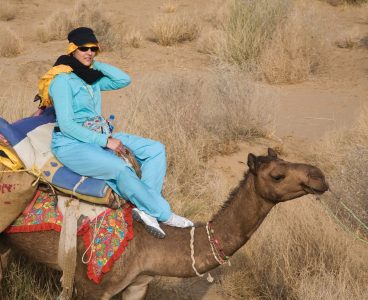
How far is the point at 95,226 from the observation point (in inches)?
154

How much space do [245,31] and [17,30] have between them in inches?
320

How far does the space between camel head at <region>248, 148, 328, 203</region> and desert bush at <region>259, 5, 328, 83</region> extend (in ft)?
31.9

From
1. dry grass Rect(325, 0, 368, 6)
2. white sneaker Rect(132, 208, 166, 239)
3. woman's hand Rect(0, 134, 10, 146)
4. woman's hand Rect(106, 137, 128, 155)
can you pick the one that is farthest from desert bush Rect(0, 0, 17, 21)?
white sneaker Rect(132, 208, 166, 239)

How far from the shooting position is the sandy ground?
32.5 feet

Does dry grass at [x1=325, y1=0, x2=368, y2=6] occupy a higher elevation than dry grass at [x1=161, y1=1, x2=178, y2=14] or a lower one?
higher

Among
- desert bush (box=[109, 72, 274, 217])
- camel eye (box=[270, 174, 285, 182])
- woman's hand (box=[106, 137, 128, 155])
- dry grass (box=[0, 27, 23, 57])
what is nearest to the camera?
camel eye (box=[270, 174, 285, 182])

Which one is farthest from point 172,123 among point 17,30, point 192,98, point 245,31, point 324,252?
point 17,30

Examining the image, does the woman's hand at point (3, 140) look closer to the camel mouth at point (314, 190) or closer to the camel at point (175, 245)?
the camel at point (175, 245)

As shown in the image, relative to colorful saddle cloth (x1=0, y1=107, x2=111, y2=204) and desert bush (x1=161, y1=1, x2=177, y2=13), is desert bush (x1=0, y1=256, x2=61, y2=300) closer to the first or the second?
colorful saddle cloth (x1=0, y1=107, x2=111, y2=204)

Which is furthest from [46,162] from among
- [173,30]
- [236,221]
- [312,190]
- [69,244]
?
[173,30]

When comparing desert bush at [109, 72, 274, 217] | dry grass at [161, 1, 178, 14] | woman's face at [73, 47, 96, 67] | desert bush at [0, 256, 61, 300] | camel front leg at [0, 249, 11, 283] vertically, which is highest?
woman's face at [73, 47, 96, 67]

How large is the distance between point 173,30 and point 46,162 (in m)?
13.4

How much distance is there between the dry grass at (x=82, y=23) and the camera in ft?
53.8

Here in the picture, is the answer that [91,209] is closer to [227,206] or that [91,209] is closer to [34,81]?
[227,206]
